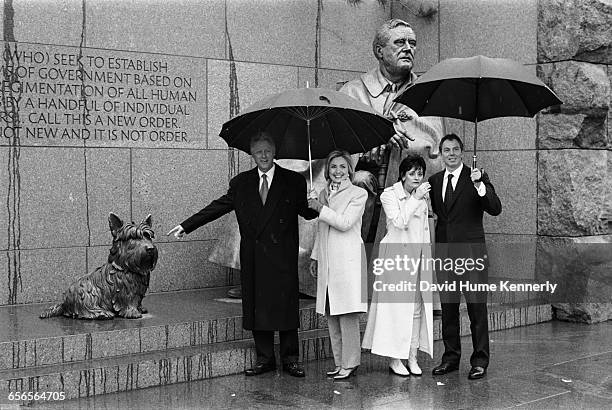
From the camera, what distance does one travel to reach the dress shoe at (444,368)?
7.26 m

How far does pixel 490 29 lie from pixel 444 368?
4802 millimetres

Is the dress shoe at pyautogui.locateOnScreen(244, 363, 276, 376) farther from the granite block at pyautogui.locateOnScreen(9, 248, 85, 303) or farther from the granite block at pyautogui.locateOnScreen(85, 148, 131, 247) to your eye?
the granite block at pyautogui.locateOnScreen(85, 148, 131, 247)

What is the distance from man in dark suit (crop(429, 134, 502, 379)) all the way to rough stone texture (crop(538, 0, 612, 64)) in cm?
343

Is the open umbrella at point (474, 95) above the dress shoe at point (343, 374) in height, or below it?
above

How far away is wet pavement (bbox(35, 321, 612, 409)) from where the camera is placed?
640 cm

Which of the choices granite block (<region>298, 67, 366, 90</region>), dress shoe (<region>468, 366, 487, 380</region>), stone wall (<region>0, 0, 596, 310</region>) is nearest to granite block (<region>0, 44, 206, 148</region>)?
stone wall (<region>0, 0, 596, 310</region>)

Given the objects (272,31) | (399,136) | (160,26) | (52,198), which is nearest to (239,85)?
(272,31)

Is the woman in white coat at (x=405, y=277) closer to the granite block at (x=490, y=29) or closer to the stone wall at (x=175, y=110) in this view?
the stone wall at (x=175, y=110)

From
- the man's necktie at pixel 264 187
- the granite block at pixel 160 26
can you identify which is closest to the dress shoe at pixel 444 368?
the man's necktie at pixel 264 187

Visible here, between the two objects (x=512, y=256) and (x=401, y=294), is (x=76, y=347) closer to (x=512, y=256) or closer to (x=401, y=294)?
(x=401, y=294)

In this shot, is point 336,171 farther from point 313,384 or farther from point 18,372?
point 18,372

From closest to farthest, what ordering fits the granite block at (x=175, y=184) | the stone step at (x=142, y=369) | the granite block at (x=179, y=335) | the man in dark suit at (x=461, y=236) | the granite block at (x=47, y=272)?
1. the stone step at (x=142, y=369)
2. the man in dark suit at (x=461, y=236)
3. the granite block at (x=179, y=335)
4. the granite block at (x=47, y=272)
5. the granite block at (x=175, y=184)

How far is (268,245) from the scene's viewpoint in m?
7.14

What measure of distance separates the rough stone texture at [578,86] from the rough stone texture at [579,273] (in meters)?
1.41
